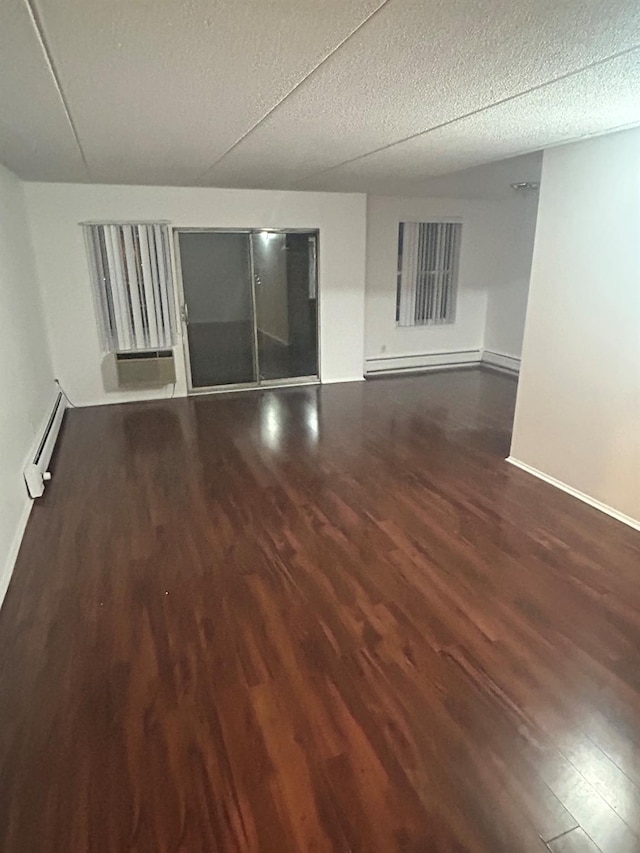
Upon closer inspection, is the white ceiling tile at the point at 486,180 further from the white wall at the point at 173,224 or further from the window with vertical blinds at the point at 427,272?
the white wall at the point at 173,224

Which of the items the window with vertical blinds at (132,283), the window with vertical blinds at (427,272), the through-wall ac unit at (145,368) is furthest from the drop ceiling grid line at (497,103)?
the window with vertical blinds at (427,272)

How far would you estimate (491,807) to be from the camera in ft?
5.38

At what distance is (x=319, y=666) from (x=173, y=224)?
5036 mm

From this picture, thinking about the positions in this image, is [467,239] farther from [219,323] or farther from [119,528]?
[119,528]

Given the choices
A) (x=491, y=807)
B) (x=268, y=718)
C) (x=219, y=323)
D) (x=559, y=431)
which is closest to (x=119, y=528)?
(x=268, y=718)

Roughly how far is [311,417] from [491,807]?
13.6 ft

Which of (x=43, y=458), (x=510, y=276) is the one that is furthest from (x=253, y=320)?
(x=510, y=276)

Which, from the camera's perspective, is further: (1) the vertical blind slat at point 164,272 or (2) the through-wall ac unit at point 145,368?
(2) the through-wall ac unit at point 145,368

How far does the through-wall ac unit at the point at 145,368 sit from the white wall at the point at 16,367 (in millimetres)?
728

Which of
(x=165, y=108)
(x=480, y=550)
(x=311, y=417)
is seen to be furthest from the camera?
(x=311, y=417)

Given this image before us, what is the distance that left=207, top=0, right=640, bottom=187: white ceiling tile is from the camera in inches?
59.2

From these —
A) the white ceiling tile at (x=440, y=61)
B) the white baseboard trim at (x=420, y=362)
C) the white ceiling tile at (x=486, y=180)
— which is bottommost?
the white baseboard trim at (x=420, y=362)

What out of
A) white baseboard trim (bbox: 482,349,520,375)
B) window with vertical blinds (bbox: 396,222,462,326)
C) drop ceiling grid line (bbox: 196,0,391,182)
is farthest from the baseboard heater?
white baseboard trim (bbox: 482,349,520,375)

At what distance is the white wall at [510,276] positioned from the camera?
707 cm
